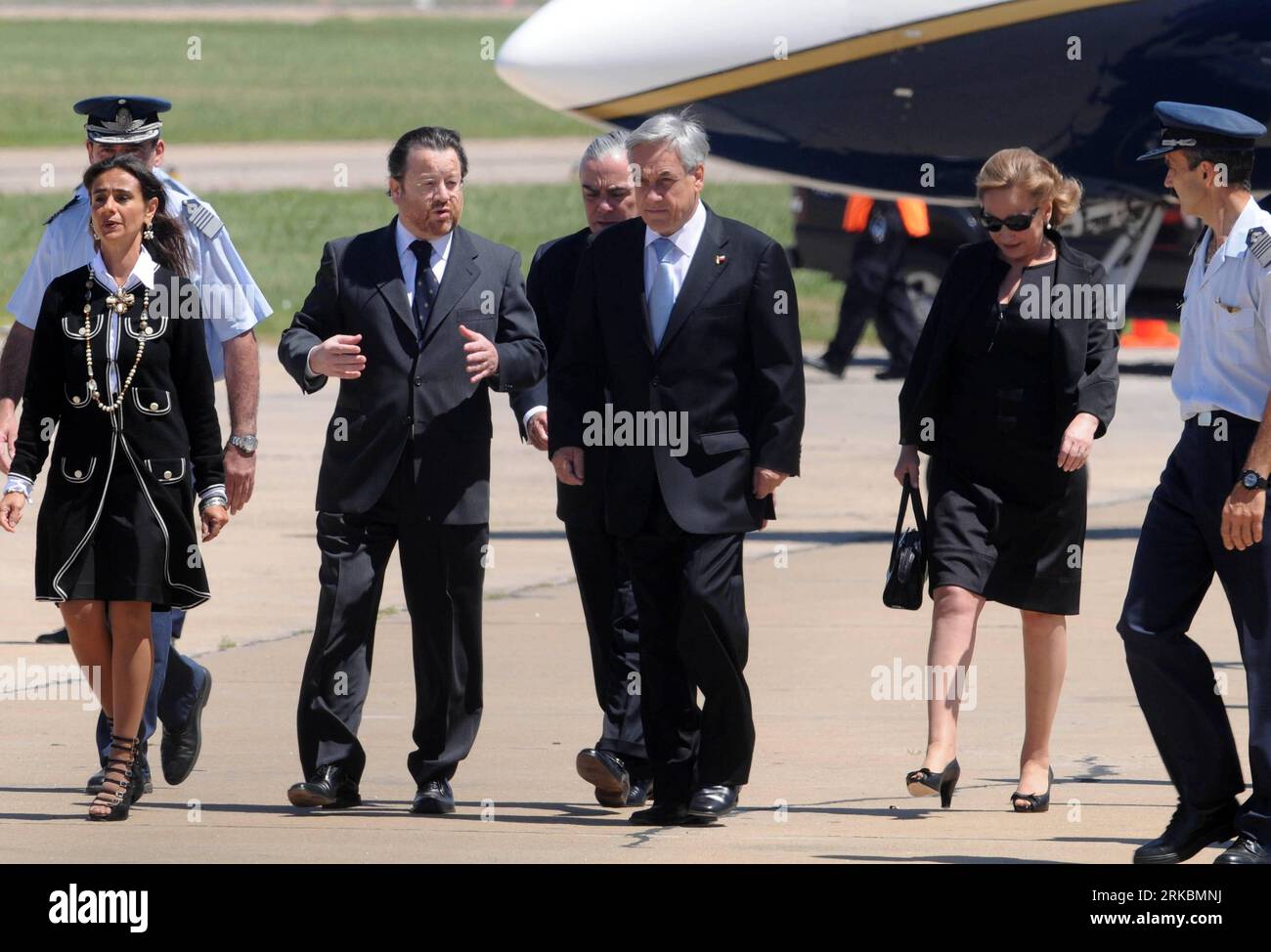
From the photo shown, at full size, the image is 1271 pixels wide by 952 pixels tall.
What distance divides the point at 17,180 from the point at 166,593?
29.9m

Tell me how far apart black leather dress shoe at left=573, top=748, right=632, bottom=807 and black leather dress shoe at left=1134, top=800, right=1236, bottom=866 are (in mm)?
1559

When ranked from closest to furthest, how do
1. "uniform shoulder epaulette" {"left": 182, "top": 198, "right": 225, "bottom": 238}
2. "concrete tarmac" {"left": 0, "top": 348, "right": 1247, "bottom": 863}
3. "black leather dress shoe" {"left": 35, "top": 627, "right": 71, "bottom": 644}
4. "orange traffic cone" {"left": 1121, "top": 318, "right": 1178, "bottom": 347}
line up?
"concrete tarmac" {"left": 0, "top": 348, "right": 1247, "bottom": 863}, "uniform shoulder epaulette" {"left": 182, "top": 198, "right": 225, "bottom": 238}, "black leather dress shoe" {"left": 35, "top": 627, "right": 71, "bottom": 644}, "orange traffic cone" {"left": 1121, "top": 318, "right": 1178, "bottom": 347}

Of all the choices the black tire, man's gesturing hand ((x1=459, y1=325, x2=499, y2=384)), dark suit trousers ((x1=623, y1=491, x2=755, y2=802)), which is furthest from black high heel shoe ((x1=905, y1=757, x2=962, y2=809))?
the black tire

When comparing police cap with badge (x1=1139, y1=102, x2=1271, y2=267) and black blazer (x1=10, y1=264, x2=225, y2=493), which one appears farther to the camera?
black blazer (x1=10, y1=264, x2=225, y2=493)

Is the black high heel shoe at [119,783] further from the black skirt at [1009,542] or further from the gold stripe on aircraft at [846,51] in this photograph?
the gold stripe on aircraft at [846,51]

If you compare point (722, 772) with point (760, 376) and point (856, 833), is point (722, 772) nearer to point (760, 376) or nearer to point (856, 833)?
point (856, 833)

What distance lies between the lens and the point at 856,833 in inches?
251

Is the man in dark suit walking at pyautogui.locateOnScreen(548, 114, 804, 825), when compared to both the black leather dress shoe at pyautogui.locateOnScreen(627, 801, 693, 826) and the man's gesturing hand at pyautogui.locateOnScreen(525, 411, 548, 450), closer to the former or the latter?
the black leather dress shoe at pyautogui.locateOnScreen(627, 801, 693, 826)

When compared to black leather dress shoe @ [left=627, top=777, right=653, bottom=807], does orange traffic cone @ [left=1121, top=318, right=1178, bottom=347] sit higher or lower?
higher

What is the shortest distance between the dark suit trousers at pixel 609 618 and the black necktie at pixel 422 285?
0.75 m

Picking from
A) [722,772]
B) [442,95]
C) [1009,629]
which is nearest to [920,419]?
[722,772]

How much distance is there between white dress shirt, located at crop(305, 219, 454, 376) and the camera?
22.8 ft

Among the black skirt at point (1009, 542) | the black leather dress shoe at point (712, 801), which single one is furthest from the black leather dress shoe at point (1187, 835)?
the black leather dress shoe at point (712, 801)

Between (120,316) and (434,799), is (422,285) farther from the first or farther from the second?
(434,799)
